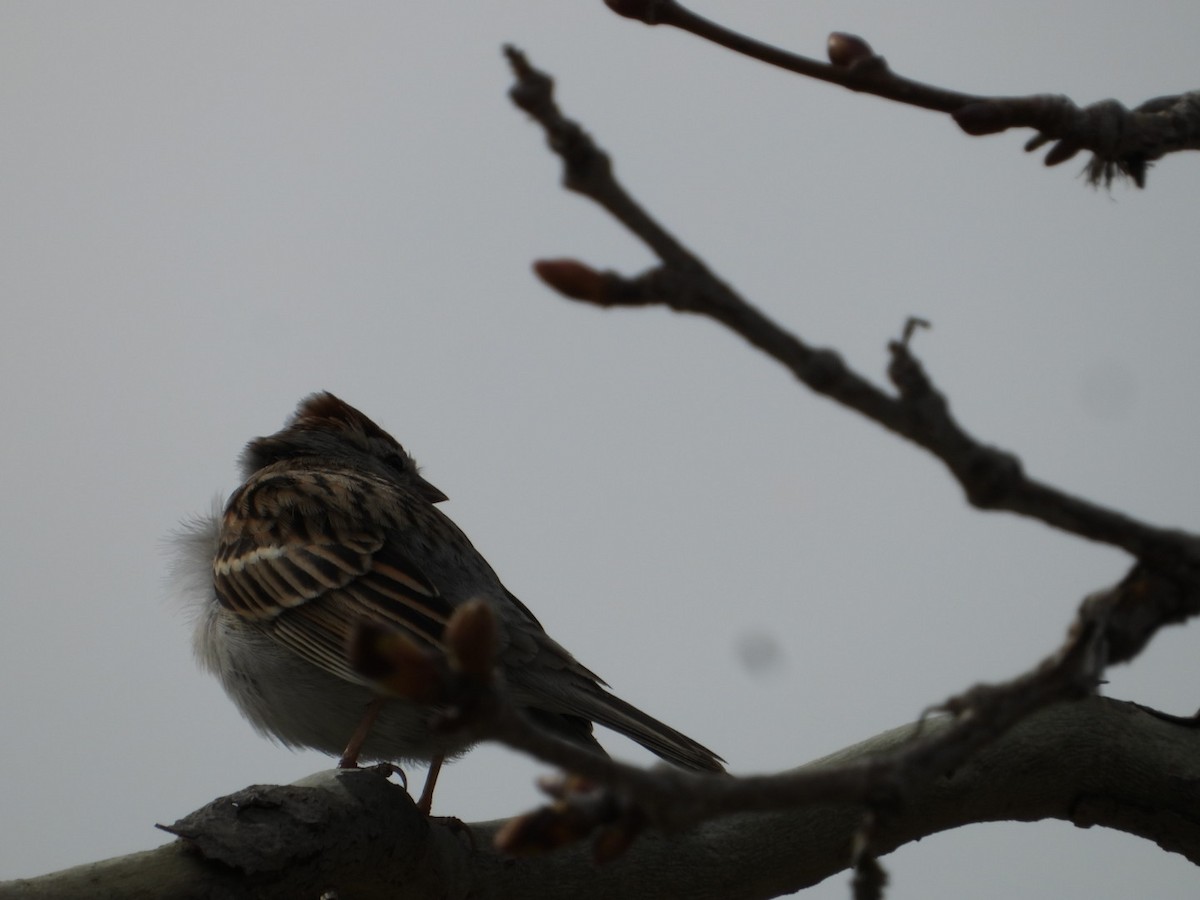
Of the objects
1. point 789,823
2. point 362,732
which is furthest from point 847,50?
point 362,732

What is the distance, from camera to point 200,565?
6.42m

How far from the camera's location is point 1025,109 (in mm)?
2768

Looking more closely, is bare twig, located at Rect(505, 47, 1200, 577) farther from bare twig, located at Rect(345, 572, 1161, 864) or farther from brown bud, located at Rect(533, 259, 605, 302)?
bare twig, located at Rect(345, 572, 1161, 864)

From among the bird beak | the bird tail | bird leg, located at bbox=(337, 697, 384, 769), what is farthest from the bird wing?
the bird beak

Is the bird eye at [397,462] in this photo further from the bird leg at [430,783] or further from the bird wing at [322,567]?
the bird leg at [430,783]

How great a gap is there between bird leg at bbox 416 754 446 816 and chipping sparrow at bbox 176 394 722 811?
1 centimetres

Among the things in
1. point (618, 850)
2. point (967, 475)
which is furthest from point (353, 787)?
point (967, 475)

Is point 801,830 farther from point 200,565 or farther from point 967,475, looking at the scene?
point 200,565

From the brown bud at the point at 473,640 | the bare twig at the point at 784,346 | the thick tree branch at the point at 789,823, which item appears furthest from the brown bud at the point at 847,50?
the thick tree branch at the point at 789,823

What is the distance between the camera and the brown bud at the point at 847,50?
2619 millimetres

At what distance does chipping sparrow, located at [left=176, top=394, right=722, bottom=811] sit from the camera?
16.5 feet

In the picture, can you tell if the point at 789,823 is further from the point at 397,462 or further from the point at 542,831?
the point at 397,462

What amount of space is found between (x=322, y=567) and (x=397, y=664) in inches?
171

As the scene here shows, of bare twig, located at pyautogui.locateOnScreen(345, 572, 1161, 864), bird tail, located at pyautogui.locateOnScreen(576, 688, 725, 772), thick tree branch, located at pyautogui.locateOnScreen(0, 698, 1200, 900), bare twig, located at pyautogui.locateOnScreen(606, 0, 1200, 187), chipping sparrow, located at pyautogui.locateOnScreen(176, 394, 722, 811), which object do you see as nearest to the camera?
bare twig, located at pyautogui.locateOnScreen(345, 572, 1161, 864)
